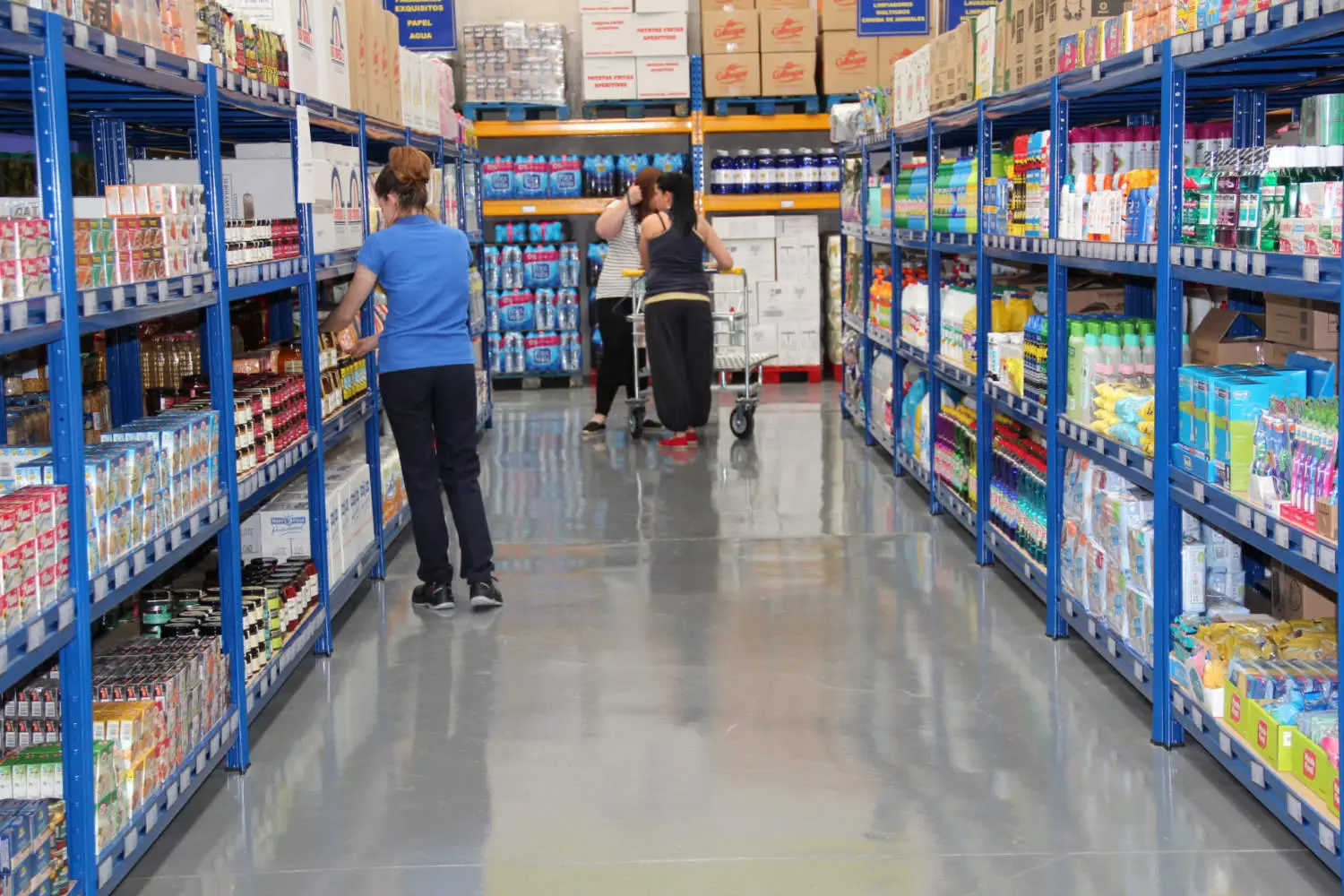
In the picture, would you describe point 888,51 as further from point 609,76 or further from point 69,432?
point 69,432

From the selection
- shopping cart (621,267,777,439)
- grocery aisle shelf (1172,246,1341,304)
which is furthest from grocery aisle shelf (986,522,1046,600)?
shopping cart (621,267,777,439)

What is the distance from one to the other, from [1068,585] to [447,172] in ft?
17.9

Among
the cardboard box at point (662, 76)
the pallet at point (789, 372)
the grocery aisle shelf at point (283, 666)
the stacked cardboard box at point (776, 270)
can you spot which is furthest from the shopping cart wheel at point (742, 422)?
the grocery aisle shelf at point (283, 666)

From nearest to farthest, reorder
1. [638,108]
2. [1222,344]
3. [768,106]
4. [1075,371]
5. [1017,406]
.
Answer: [1222,344], [1075,371], [1017,406], [768,106], [638,108]

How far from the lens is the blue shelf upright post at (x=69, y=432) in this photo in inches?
120

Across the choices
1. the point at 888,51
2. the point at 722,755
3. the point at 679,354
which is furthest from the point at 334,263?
the point at 888,51

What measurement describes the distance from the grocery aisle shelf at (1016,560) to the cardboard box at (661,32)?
7.24 m

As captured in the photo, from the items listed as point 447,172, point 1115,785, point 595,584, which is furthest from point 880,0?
point 1115,785

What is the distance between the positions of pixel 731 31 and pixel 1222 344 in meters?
8.74

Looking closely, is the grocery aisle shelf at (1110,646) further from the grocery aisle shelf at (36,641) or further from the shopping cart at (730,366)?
the shopping cart at (730,366)

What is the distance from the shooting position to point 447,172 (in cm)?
948

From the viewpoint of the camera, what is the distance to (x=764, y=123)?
1289 centimetres

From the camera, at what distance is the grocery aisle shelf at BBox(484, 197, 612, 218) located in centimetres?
1284

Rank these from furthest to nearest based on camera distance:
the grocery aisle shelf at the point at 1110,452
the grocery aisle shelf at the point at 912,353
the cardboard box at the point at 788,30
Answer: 1. the cardboard box at the point at 788,30
2. the grocery aisle shelf at the point at 912,353
3. the grocery aisle shelf at the point at 1110,452
